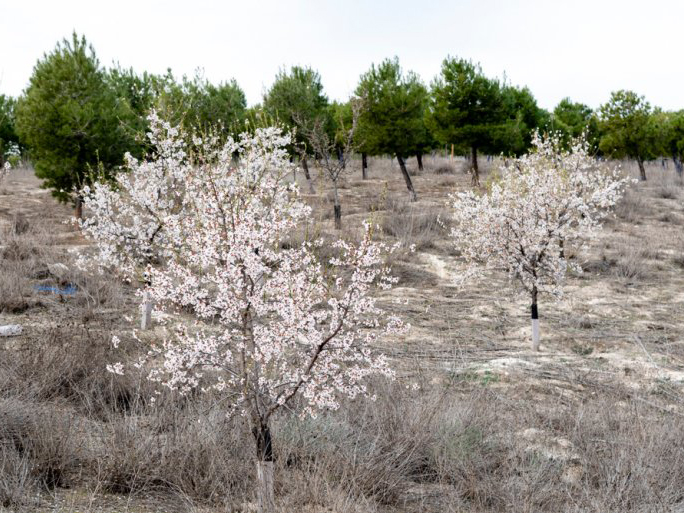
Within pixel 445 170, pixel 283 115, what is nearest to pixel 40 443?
pixel 283 115

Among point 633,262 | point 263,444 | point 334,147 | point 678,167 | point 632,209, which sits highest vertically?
point 334,147

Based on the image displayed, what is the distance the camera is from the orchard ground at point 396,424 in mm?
4156

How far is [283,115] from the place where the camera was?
23938mm

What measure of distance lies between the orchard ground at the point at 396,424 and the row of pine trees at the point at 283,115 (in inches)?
142

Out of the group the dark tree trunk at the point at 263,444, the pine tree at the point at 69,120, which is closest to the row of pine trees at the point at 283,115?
the pine tree at the point at 69,120

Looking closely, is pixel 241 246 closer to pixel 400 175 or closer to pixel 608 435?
pixel 608 435

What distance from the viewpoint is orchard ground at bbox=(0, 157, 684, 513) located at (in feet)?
13.6

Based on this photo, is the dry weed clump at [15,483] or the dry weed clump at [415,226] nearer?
the dry weed clump at [15,483]

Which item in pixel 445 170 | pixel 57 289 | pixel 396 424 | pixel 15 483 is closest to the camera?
pixel 15 483

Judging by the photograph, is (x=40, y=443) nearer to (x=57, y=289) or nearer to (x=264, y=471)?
(x=264, y=471)

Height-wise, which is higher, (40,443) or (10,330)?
(40,443)

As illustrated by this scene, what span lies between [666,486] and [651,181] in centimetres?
3023

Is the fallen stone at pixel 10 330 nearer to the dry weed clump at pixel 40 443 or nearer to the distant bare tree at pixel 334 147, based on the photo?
the dry weed clump at pixel 40 443

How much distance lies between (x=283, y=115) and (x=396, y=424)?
20426mm
